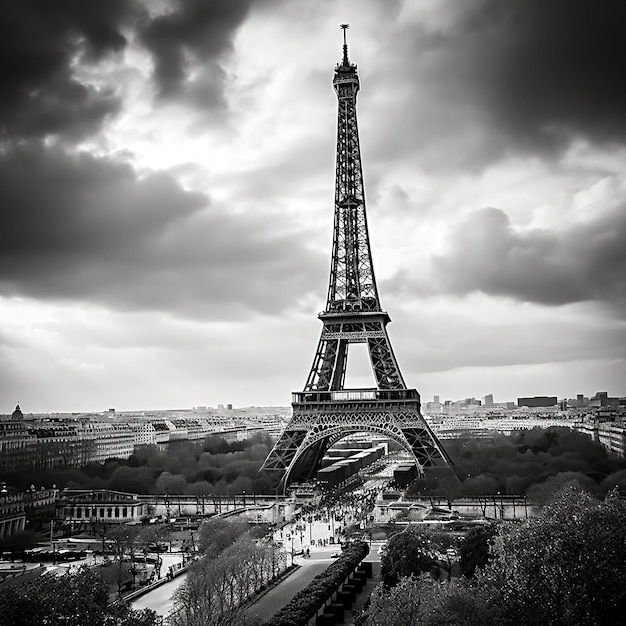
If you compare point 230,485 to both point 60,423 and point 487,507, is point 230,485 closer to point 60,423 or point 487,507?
point 487,507

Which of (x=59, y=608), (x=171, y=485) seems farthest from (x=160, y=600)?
(x=171, y=485)

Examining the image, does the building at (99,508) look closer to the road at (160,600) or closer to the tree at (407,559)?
the road at (160,600)

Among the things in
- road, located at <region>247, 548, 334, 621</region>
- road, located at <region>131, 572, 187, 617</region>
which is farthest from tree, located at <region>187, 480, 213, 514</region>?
road, located at <region>131, 572, 187, 617</region>

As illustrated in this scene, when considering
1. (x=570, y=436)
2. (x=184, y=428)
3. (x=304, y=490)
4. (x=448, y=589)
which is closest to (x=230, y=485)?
(x=304, y=490)

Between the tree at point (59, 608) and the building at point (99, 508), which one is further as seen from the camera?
the building at point (99, 508)

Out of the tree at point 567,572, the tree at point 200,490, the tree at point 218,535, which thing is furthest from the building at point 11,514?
the tree at point 567,572

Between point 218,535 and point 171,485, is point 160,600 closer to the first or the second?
point 218,535

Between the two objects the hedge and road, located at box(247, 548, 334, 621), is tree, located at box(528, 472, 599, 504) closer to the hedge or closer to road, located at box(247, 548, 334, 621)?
road, located at box(247, 548, 334, 621)
